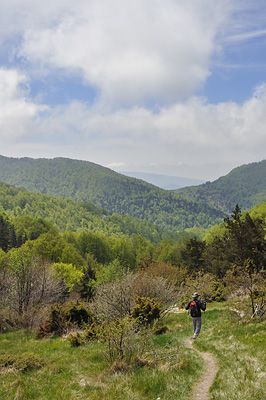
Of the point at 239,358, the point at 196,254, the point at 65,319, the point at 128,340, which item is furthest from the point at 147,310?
the point at 196,254

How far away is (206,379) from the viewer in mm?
8047

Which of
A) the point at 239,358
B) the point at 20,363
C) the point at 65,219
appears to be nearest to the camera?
the point at 239,358

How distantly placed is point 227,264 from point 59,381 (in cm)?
3035

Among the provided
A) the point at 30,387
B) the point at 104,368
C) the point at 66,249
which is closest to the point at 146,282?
the point at 104,368

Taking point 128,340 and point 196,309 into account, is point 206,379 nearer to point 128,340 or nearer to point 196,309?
point 128,340

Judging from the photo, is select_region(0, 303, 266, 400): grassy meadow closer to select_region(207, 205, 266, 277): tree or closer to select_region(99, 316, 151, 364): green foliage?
select_region(99, 316, 151, 364): green foliage

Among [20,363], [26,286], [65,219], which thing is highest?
[20,363]

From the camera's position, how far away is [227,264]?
1352 inches

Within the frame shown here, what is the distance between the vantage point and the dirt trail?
6957mm

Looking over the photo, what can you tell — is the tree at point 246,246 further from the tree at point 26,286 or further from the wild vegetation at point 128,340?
the tree at point 26,286

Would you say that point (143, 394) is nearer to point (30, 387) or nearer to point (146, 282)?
point (30, 387)

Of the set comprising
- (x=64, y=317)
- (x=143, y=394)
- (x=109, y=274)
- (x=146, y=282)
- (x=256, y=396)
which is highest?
(x=256, y=396)

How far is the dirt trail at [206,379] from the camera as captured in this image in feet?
22.8

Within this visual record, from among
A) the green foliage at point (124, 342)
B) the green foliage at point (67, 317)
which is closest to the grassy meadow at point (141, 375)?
the green foliage at point (124, 342)
